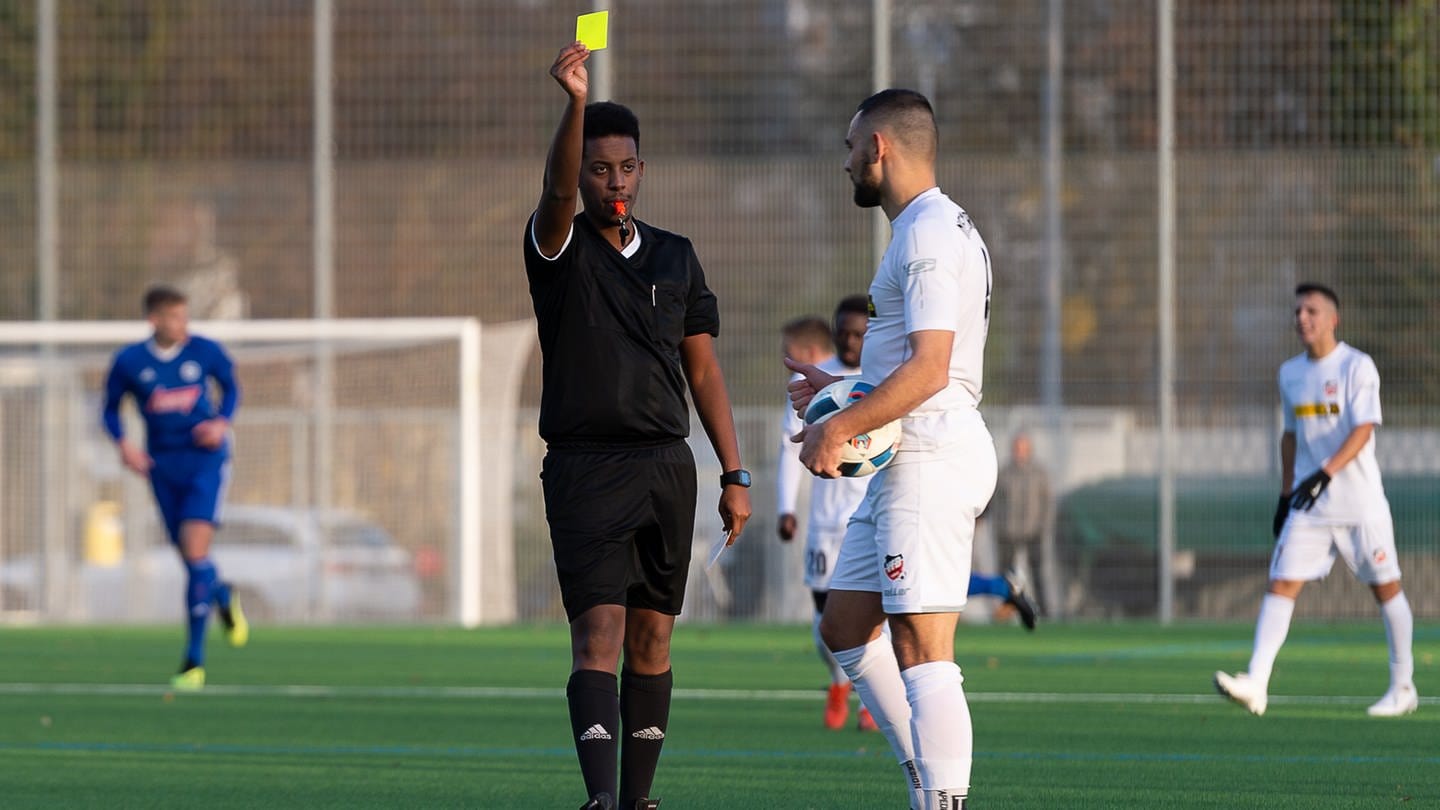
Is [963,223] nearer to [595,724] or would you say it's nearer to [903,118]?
[903,118]

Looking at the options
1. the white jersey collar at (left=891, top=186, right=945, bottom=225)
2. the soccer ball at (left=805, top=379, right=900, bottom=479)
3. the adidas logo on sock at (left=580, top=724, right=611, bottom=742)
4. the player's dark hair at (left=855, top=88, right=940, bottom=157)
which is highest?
the player's dark hair at (left=855, top=88, right=940, bottom=157)

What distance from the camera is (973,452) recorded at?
5.46 meters

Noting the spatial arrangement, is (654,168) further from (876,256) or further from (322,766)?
(322,766)

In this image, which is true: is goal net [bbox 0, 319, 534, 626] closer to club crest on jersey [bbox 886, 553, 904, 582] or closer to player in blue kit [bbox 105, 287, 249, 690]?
player in blue kit [bbox 105, 287, 249, 690]

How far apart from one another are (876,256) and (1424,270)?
5.58 metres

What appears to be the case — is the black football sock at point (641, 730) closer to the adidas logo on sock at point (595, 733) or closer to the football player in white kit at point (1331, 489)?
the adidas logo on sock at point (595, 733)

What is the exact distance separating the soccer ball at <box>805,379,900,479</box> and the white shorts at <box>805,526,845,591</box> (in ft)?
14.3

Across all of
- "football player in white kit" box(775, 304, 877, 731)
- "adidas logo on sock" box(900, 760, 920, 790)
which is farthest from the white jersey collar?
"football player in white kit" box(775, 304, 877, 731)

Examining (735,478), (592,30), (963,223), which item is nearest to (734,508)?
(735,478)

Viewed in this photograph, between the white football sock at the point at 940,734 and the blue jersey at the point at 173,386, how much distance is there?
7.68 metres

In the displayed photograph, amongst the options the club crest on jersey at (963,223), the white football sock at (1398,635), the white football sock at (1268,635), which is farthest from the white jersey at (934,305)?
the white football sock at (1398,635)

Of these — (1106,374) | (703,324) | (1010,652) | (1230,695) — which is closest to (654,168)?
(1106,374)

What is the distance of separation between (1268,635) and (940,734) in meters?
5.09

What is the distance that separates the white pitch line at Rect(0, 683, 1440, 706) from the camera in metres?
11.0
